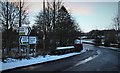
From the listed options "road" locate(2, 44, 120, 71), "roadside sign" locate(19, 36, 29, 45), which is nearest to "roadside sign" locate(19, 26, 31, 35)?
"roadside sign" locate(19, 36, 29, 45)

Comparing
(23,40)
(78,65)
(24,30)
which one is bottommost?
(78,65)

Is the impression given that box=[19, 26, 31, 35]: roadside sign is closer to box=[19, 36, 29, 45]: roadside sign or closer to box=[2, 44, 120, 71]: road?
box=[19, 36, 29, 45]: roadside sign

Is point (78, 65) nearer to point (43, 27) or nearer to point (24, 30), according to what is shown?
point (24, 30)

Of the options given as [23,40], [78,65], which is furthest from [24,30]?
[78,65]

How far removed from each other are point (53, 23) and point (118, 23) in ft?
124

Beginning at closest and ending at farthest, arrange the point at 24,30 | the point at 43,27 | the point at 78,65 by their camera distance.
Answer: the point at 78,65, the point at 24,30, the point at 43,27

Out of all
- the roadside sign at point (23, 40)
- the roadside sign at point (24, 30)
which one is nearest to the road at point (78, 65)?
the roadside sign at point (23, 40)

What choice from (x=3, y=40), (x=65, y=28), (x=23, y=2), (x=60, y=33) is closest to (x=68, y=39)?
(x=65, y=28)

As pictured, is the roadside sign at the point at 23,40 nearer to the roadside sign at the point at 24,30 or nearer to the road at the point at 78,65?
the roadside sign at the point at 24,30

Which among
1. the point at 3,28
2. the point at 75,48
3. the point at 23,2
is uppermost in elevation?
the point at 23,2

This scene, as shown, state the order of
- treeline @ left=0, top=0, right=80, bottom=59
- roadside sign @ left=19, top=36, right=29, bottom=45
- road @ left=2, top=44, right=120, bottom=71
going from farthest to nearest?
treeline @ left=0, top=0, right=80, bottom=59 < roadside sign @ left=19, top=36, right=29, bottom=45 < road @ left=2, top=44, right=120, bottom=71

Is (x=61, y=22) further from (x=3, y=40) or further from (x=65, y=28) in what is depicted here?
(x=3, y=40)

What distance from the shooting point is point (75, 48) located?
50594 mm

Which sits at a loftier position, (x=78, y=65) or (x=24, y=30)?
(x=24, y=30)
